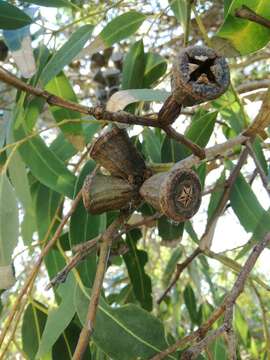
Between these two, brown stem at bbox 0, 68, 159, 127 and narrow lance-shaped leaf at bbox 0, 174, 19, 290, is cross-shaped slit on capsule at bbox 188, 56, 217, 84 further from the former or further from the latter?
narrow lance-shaped leaf at bbox 0, 174, 19, 290

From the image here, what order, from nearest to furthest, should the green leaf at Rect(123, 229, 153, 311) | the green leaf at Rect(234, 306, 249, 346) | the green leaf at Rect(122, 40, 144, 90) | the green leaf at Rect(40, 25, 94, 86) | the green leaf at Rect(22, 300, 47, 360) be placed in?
the green leaf at Rect(40, 25, 94, 86)
the green leaf at Rect(22, 300, 47, 360)
the green leaf at Rect(122, 40, 144, 90)
the green leaf at Rect(123, 229, 153, 311)
the green leaf at Rect(234, 306, 249, 346)

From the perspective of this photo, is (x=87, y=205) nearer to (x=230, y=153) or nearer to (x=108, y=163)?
(x=108, y=163)

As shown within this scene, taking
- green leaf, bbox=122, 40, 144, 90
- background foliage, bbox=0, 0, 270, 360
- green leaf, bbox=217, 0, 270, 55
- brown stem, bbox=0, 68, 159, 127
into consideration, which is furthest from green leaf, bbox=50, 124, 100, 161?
brown stem, bbox=0, 68, 159, 127

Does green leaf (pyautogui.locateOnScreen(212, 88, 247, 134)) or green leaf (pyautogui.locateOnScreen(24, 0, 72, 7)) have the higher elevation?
green leaf (pyautogui.locateOnScreen(24, 0, 72, 7))

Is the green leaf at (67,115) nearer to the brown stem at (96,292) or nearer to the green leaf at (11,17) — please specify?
the green leaf at (11,17)

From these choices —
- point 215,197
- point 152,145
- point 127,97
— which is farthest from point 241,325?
point 127,97

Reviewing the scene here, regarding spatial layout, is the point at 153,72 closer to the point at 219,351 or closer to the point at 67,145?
the point at 67,145

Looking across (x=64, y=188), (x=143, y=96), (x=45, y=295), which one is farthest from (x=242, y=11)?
(x=45, y=295)
